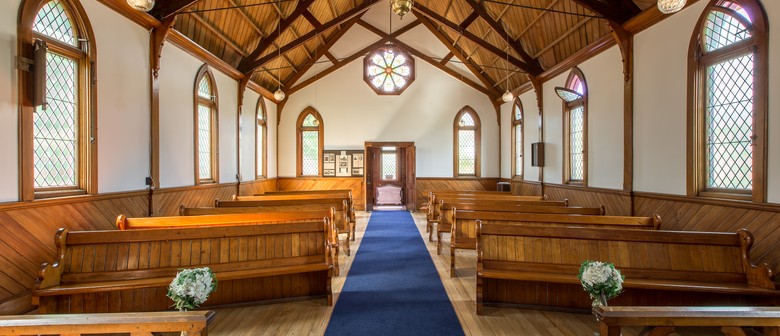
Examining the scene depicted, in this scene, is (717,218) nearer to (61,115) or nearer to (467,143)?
(61,115)

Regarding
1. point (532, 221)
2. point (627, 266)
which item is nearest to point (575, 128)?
point (532, 221)

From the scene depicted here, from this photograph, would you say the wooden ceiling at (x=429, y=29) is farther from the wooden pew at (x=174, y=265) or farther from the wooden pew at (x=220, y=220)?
the wooden pew at (x=174, y=265)

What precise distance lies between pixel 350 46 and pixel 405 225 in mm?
5442

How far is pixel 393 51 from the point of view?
1150cm

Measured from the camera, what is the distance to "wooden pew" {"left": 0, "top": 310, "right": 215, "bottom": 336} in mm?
1571

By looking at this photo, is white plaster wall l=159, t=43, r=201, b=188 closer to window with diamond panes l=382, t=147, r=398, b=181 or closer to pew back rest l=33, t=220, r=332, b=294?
pew back rest l=33, t=220, r=332, b=294

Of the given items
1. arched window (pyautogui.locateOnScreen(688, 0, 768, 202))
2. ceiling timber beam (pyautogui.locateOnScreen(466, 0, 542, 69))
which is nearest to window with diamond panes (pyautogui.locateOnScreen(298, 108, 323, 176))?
ceiling timber beam (pyautogui.locateOnScreen(466, 0, 542, 69))

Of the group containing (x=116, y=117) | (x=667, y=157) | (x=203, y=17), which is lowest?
(x=667, y=157)

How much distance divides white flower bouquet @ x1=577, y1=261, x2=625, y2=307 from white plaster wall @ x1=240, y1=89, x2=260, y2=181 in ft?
25.3

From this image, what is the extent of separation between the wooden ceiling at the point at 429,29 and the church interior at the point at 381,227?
6 centimetres

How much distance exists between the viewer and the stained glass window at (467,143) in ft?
38.2

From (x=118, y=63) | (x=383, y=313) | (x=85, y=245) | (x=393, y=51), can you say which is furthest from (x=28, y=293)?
(x=393, y=51)

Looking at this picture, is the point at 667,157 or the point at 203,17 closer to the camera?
the point at 667,157

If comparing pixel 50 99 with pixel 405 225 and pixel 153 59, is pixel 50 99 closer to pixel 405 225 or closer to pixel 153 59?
pixel 153 59
